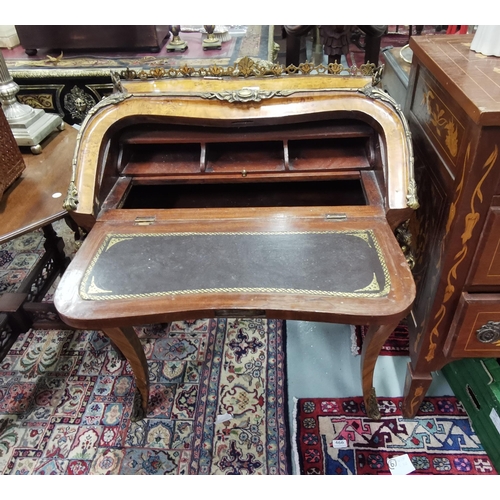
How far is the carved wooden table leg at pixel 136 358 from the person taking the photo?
3.93ft

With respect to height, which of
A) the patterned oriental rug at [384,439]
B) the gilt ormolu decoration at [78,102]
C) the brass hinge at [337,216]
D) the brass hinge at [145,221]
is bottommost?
the patterned oriental rug at [384,439]

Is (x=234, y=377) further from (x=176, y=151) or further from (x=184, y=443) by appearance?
(x=176, y=151)

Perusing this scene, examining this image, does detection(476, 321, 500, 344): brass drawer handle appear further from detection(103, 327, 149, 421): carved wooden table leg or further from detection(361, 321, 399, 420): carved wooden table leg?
detection(103, 327, 149, 421): carved wooden table leg

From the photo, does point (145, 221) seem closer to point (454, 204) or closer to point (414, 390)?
point (454, 204)

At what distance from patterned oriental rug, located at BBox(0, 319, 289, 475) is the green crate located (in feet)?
2.02

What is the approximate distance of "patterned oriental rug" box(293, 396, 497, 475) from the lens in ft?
4.50

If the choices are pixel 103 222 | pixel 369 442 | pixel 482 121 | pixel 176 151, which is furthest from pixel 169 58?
pixel 369 442

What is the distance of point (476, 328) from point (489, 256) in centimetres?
22

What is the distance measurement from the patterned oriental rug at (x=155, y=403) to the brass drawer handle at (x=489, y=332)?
2.36 feet

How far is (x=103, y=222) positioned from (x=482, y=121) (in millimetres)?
904

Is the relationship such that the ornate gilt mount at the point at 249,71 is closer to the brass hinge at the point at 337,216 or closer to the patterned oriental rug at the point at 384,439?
the brass hinge at the point at 337,216

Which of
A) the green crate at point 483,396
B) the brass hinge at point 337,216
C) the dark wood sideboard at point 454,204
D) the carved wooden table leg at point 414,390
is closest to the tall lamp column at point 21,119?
the brass hinge at point 337,216

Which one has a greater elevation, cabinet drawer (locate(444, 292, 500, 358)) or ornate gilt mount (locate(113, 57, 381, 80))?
ornate gilt mount (locate(113, 57, 381, 80))

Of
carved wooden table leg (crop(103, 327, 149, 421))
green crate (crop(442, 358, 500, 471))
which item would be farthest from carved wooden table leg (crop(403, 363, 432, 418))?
carved wooden table leg (crop(103, 327, 149, 421))
